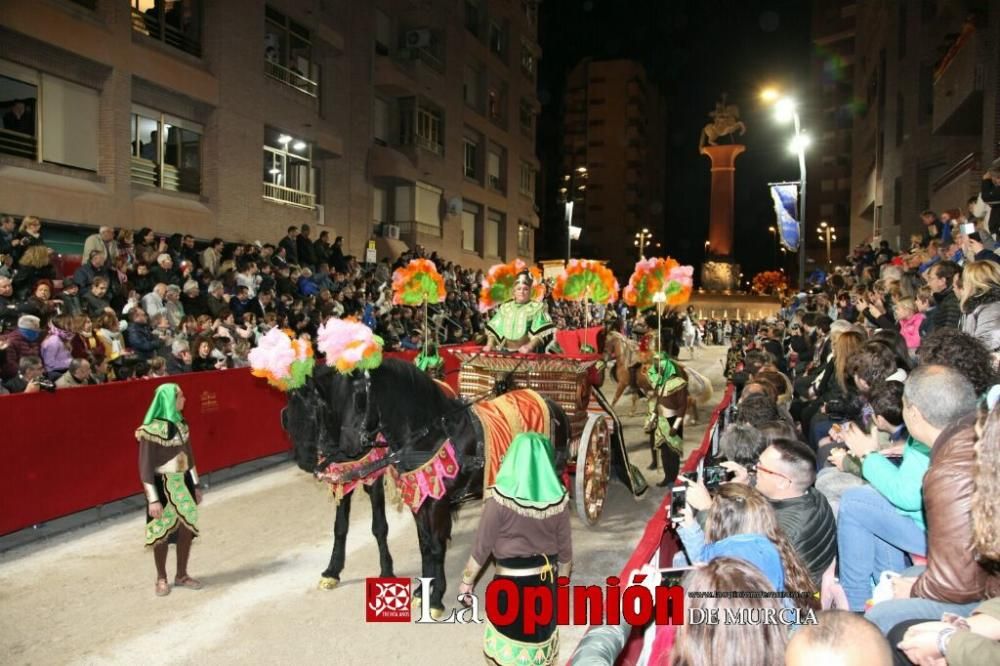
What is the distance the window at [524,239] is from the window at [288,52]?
66.6 ft

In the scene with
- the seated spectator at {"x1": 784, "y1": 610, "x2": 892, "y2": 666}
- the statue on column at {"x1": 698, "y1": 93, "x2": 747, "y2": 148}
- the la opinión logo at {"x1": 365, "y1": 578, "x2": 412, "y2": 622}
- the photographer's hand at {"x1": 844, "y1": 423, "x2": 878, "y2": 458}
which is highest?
the statue on column at {"x1": 698, "y1": 93, "x2": 747, "y2": 148}

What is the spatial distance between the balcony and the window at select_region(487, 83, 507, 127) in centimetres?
2227

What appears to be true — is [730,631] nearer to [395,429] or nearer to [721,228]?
[395,429]

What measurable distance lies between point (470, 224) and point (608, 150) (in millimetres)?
49274

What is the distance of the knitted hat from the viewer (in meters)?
9.52

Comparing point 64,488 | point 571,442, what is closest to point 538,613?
point 571,442

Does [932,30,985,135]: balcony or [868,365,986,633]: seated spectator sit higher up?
[932,30,985,135]: balcony

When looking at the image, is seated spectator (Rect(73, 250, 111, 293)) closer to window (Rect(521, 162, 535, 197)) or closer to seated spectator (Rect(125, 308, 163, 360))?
seated spectator (Rect(125, 308, 163, 360))

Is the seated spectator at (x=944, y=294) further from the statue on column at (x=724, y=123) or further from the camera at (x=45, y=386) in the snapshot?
the statue on column at (x=724, y=123)

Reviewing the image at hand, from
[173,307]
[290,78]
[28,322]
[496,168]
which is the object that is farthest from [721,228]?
[28,322]

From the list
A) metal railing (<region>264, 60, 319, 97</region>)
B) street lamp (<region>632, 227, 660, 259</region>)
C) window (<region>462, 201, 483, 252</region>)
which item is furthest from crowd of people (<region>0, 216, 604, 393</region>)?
street lamp (<region>632, 227, 660, 259</region>)

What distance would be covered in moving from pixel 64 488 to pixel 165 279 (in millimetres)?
5882

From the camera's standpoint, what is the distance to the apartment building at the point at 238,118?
47.3ft

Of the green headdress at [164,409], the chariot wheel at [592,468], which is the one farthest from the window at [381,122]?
the green headdress at [164,409]
